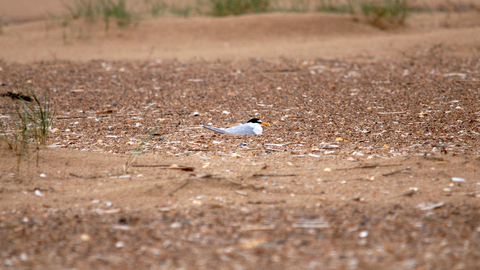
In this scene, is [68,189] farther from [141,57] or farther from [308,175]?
[141,57]

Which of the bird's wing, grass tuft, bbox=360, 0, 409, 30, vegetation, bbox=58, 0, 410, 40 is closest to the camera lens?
the bird's wing

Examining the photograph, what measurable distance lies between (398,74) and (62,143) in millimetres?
4192

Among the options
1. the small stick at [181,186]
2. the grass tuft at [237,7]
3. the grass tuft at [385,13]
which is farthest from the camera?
the grass tuft at [237,7]

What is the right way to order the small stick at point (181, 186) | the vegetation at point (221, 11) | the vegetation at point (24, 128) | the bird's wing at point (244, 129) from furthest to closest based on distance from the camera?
the vegetation at point (221, 11)
the bird's wing at point (244, 129)
the vegetation at point (24, 128)
the small stick at point (181, 186)

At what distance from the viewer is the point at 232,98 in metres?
5.00

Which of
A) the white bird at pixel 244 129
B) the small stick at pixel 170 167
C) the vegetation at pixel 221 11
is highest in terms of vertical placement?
the vegetation at pixel 221 11

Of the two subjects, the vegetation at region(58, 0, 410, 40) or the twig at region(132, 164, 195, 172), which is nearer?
the twig at region(132, 164, 195, 172)

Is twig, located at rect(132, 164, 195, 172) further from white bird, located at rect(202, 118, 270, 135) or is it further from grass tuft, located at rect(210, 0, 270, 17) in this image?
grass tuft, located at rect(210, 0, 270, 17)

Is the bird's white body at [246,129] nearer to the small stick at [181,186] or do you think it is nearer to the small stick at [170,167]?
the small stick at [170,167]

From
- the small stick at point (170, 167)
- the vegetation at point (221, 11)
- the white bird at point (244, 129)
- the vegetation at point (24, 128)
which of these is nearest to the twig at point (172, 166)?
the small stick at point (170, 167)

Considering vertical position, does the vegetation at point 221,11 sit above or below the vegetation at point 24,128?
above

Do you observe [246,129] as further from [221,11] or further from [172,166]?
[221,11]

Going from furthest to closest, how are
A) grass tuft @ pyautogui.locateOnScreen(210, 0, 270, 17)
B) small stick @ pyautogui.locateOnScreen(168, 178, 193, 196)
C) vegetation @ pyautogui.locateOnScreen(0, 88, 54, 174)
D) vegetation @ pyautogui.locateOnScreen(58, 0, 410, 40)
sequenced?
grass tuft @ pyautogui.locateOnScreen(210, 0, 270, 17), vegetation @ pyautogui.locateOnScreen(58, 0, 410, 40), vegetation @ pyautogui.locateOnScreen(0, 88, 54, 174), small stick @ pyautogui.locateOnScreen(168, 178, 193, 196)

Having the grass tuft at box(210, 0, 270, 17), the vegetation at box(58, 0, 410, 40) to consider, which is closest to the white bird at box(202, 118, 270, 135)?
the vegetation at box(58, 0, 410, 40)
